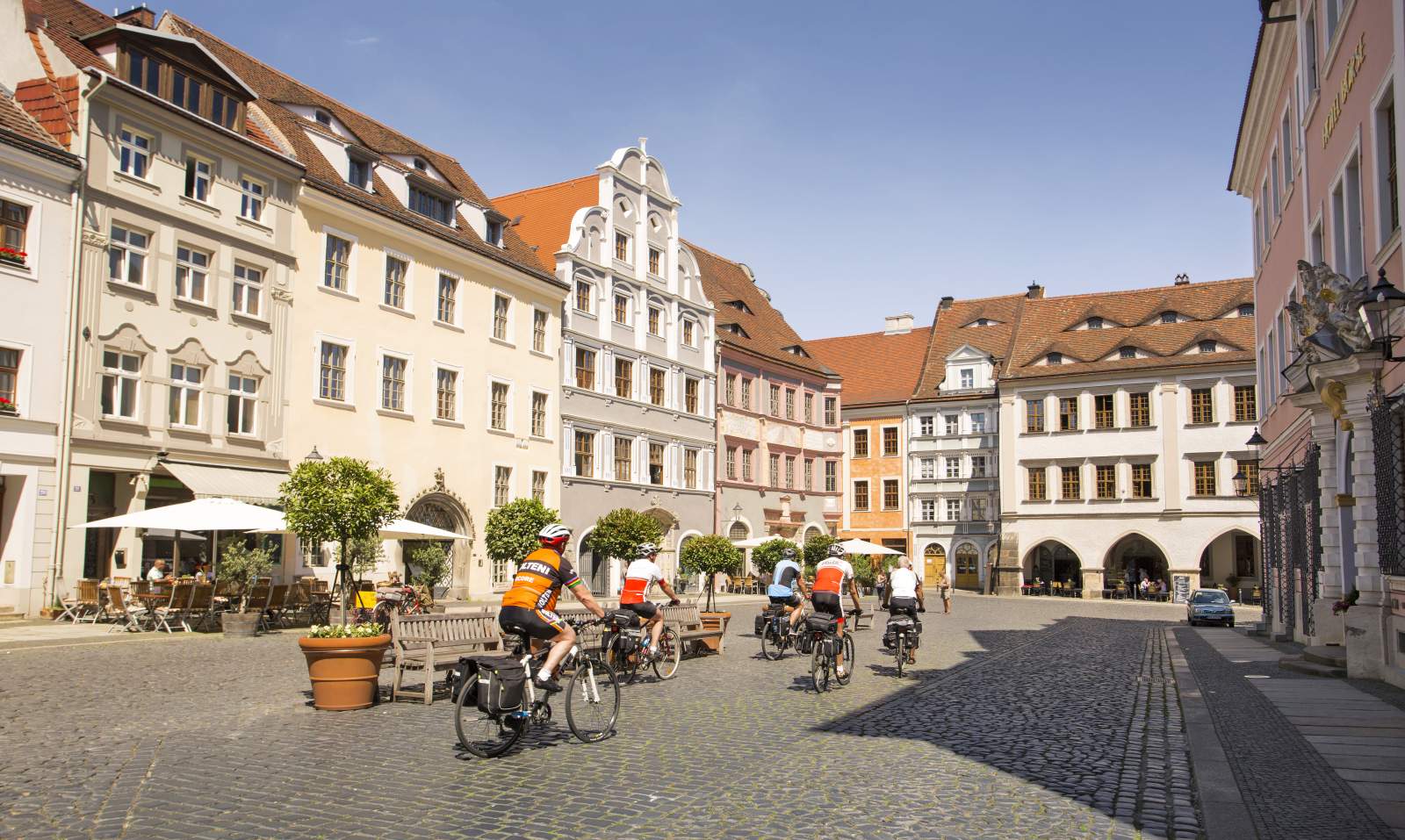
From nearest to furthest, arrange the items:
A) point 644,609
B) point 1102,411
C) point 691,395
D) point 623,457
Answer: point 644,609
point 623,457
point 691,395
point 1102,411

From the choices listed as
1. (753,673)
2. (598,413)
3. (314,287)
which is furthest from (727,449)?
(753,673)

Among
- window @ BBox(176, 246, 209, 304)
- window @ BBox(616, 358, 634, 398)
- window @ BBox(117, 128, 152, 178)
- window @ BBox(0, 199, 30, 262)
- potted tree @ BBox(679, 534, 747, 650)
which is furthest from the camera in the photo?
window @ BBox(616, 358, 634, 398)

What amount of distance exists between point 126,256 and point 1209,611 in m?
29.8

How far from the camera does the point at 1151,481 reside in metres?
55.7

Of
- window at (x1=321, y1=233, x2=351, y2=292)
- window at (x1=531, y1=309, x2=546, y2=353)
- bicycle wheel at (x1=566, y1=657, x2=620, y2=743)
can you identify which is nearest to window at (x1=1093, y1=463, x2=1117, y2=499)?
window at (x1=531, y1=309, x2=546, y2=353)

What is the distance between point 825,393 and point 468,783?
172 feet

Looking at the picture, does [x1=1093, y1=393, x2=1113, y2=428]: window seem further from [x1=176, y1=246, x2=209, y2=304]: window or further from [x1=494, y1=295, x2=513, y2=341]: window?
[x1=176, y1=246, x2=209, y2=304]: window

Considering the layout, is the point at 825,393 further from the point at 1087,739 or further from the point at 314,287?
the point at 1087,739

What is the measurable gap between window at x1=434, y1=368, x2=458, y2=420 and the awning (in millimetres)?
7361

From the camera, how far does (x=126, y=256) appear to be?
87.5 ft

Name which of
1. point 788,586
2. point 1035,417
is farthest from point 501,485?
point 1035,417

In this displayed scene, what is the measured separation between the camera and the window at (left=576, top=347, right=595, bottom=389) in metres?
42.5

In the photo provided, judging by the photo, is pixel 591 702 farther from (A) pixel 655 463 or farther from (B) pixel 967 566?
(B) pixel 967 566

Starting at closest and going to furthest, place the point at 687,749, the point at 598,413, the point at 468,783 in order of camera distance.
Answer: the point at 468,783 < the point at 687,749 < the point at 598,413
